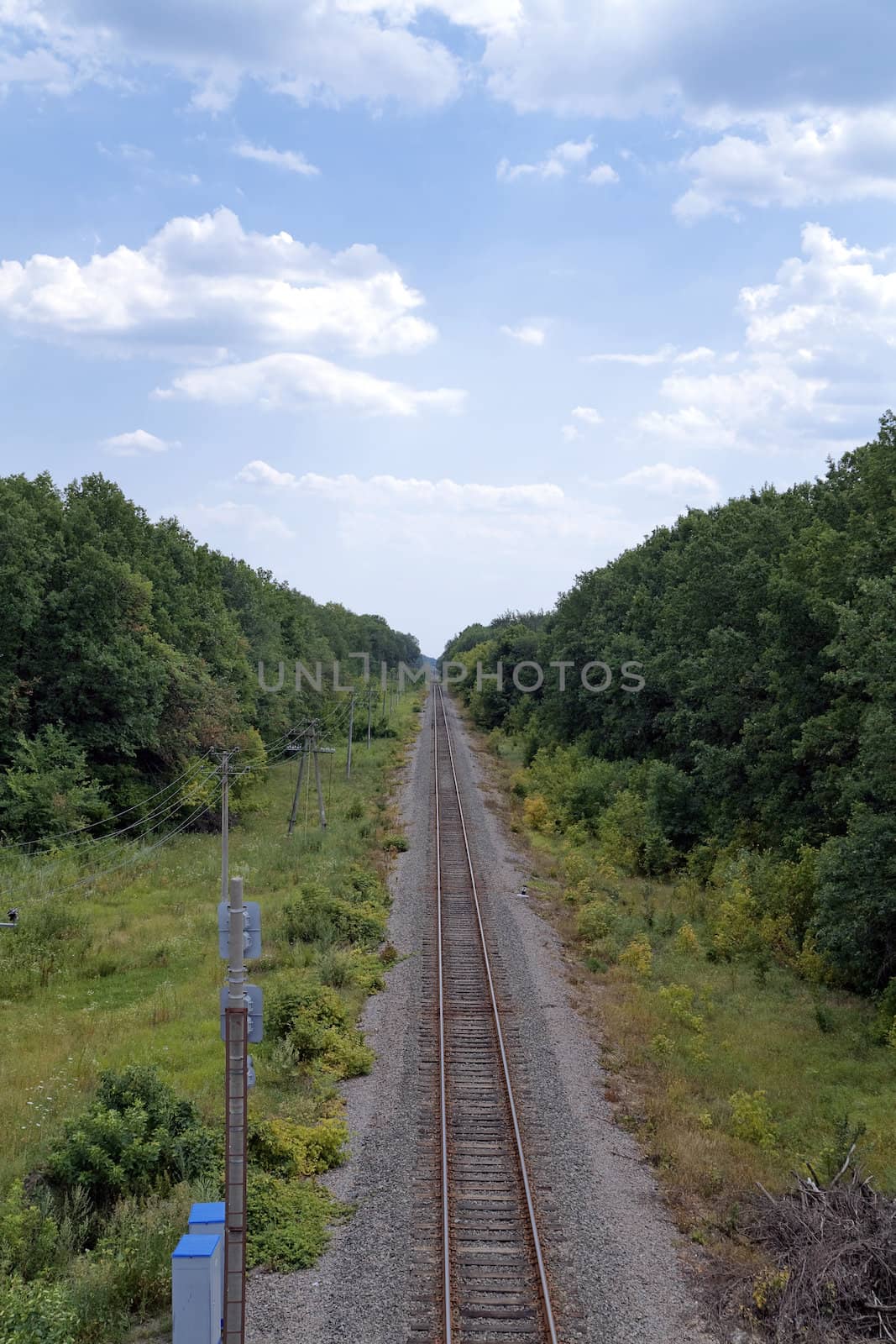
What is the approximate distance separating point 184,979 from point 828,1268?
16.1 metres

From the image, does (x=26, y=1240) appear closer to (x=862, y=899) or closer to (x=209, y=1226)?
(x=209, y=1226)

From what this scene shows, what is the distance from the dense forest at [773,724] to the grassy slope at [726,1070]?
1.70 metres

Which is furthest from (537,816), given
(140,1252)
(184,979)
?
(140,1252)

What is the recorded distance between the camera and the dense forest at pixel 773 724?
64.6 feet

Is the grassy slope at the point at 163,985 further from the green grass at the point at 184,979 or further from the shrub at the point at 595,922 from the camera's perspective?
the shrub at the point at 595,922

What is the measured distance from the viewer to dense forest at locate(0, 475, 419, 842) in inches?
1463

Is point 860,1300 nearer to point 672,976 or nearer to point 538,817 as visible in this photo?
point 672,976

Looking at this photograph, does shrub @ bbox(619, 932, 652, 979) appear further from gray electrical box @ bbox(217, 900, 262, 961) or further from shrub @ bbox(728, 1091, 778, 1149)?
gray electrical box @ bbox(217, 900, 262, 961)

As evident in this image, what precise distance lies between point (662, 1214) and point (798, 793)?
17.2 metres

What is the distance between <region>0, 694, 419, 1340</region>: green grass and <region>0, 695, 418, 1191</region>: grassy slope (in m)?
0.05

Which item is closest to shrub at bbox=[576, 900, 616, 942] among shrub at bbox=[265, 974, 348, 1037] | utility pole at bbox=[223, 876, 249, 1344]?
shrub at bbox=[265, 974, 348, 1037]

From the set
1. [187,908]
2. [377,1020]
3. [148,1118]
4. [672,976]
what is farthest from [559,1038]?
[187,908]

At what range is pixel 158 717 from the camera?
42.3 metres

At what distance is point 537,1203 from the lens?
40.2 ft
